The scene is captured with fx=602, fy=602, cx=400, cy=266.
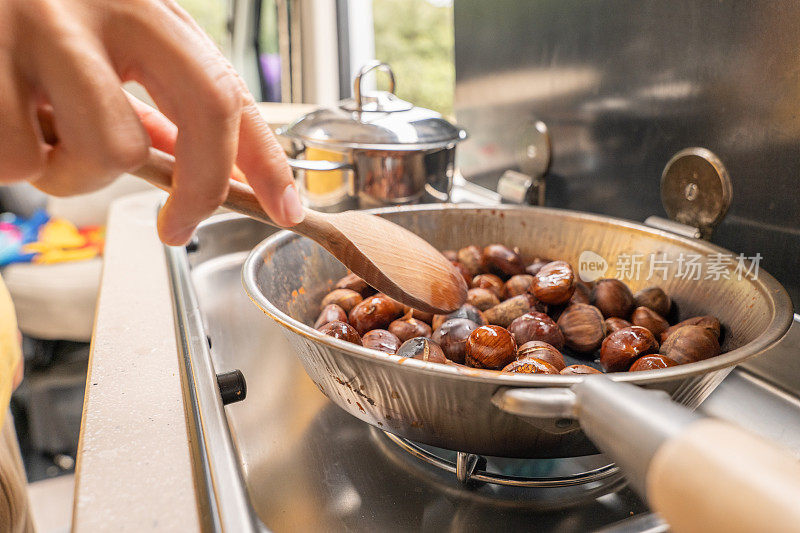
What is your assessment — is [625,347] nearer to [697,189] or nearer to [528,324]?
[528,324]

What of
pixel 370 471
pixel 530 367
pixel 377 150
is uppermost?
pixel 377 150

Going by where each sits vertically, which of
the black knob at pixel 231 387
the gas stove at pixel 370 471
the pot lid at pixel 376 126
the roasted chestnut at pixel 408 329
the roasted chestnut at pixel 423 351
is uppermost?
the pot lid at pixel 376 126

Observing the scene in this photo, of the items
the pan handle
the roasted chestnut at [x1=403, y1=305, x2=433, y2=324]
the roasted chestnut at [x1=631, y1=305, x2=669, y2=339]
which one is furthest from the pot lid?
the pan handle

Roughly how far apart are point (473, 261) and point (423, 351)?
0.87 ft

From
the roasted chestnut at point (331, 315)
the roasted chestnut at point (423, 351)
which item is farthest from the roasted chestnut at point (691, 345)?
the roasted chestnut at point (331, 315)

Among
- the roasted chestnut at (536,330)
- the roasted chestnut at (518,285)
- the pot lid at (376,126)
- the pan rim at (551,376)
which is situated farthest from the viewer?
the pot lid at (376,126)

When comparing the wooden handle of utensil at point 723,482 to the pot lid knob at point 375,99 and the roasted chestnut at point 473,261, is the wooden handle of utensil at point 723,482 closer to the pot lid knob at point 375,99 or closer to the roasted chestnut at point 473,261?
the roasted chestnut at point 473,261

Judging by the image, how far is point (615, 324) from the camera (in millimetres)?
620

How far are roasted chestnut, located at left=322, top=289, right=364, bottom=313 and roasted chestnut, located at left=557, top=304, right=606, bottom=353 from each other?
0.22 m

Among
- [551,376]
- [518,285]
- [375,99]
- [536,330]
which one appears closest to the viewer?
[551,376]

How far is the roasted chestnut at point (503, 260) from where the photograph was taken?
0.73m

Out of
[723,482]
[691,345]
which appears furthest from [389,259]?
[723,482]

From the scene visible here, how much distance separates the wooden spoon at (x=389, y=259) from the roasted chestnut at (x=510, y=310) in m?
0.04

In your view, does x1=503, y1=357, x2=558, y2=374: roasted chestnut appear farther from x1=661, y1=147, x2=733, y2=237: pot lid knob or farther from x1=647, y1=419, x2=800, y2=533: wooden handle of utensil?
x1=661, y1=147, x2=733, y2=237: pot lid knob
